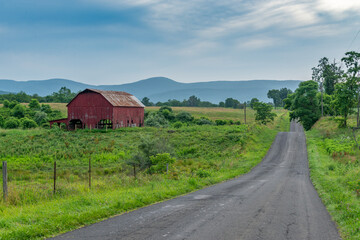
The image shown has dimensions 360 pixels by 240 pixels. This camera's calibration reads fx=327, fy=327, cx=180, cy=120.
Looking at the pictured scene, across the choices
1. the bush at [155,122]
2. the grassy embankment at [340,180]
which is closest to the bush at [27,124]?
the bush at [155,122]

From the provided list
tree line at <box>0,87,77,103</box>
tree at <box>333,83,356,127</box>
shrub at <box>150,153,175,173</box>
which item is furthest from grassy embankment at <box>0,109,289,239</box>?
tree line at <box>0,87,77,103</box>

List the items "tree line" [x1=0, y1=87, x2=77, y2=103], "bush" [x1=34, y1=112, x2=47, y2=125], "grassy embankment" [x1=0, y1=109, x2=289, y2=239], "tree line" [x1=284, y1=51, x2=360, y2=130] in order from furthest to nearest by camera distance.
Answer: "tree line" [x1=0, y1=87, x2=77, y2=103] < "bush" [x1=34, y1=112, x2=47, y2=125] < "tree line" [x1=284, y1=51, x2=360, y2=130] < "grassy embankment" [x1=0, y1=109, x2=289, y2=239]

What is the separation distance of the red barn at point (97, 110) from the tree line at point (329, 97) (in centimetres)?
3701

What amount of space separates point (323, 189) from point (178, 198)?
9.47 metres

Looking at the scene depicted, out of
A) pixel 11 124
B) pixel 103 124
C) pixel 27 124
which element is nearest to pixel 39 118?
pixel 27 124

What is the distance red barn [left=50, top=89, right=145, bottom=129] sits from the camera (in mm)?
66750

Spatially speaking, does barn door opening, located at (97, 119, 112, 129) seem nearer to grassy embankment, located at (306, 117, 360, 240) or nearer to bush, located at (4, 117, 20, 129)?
bush, located at (4, 117, 20, 129)

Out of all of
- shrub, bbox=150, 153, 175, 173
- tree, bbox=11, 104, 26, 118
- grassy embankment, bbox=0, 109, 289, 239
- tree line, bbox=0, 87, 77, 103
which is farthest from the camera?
tree line, bbox=0, 87, 77, 103

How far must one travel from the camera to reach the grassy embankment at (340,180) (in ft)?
38.8

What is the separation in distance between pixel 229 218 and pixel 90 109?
196 ft

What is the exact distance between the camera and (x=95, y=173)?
97.9ft

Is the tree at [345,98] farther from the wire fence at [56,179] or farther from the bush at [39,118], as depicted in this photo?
the bush at [39,118]

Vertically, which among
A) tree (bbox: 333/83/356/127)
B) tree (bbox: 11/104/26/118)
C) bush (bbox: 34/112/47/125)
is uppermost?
tree (bbox: 333/83/356/127)

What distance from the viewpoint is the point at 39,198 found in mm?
13492
